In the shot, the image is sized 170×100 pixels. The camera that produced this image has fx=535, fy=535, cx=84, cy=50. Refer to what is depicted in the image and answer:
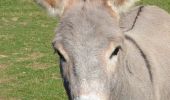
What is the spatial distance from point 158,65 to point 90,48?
1.57 m

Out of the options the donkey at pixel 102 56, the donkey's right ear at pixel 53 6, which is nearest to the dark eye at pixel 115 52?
the donkey at pixel 102 56

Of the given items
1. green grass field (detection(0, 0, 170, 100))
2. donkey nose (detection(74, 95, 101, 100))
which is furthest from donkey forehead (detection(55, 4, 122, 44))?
green grass field (detection(0, 0, 170, 100))

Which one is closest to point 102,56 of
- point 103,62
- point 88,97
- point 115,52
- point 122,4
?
point 103,62

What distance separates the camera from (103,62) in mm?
4332

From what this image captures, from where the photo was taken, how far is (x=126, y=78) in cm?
502

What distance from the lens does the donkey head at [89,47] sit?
4.25 meters

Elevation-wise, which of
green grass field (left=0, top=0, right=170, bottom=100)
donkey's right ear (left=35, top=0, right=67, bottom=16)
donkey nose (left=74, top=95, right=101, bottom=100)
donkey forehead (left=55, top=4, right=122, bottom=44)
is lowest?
green grass field (left=0, top=0, right=170, bottom=100)

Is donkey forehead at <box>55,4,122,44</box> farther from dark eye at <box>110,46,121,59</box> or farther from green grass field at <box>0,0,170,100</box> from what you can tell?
green grass field at <box>0,0,170,100</box>

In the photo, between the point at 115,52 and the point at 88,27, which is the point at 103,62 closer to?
the point at 115,52

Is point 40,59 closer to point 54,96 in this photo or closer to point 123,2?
point 54,96

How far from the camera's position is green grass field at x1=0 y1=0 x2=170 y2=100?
33.9 ft

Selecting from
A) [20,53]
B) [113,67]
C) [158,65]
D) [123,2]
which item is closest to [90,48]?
[113,67]

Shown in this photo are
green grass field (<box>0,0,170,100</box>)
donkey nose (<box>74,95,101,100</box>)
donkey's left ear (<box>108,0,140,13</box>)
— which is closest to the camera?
donkey nose (<box>74,95,101,100</box>)

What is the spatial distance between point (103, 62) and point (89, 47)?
17 cm
